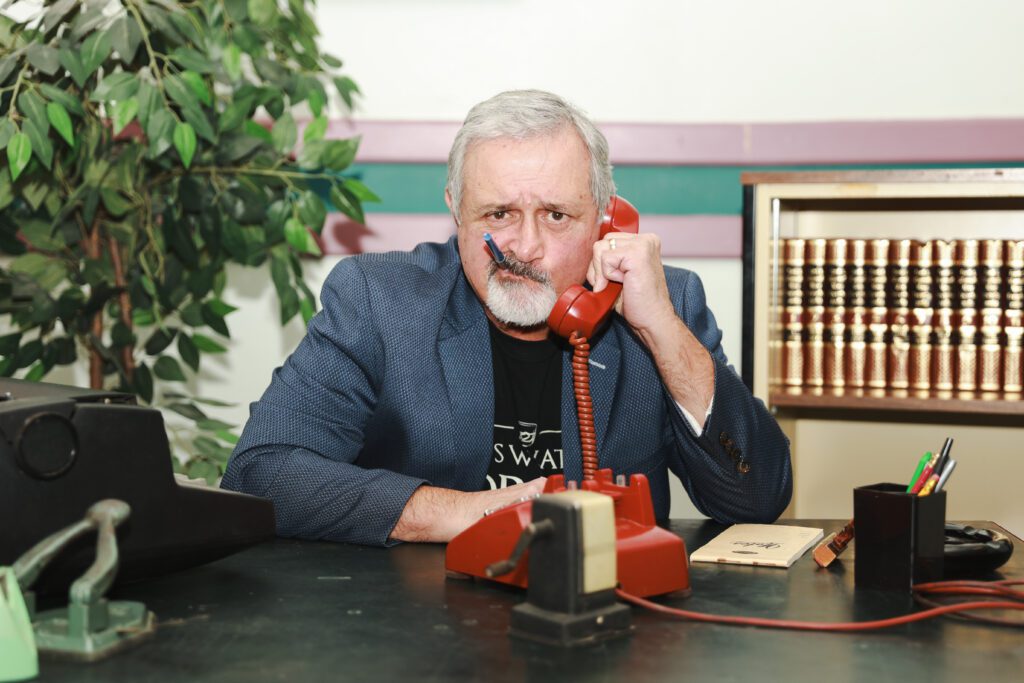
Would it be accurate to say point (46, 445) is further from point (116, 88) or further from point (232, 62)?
point (232, 62)

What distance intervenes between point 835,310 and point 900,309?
0.15 metres

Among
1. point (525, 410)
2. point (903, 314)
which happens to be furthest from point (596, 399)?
point (903, 314)

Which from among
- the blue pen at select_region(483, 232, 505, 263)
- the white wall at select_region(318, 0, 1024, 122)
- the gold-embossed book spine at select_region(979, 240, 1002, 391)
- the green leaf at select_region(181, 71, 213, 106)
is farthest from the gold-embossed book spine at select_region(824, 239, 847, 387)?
the green leaf at select_region(181, 71, 213, 106)

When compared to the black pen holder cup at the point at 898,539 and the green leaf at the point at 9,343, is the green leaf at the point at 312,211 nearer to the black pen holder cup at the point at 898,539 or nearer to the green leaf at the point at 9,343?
the green leaf at the point at 9,343

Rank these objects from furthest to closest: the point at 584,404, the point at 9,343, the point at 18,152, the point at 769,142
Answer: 1. the point at 769,142
2. the point at 9,343
3. the point at 18,152
4. the point at 584,404

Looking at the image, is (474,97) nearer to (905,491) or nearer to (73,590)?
(905,491)

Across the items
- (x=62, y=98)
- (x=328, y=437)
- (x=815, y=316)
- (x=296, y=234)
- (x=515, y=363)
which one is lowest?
(x=328, y=437)

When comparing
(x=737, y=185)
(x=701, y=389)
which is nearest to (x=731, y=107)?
(x=737, y=185)

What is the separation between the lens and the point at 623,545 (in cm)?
108

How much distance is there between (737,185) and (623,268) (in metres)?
1.39

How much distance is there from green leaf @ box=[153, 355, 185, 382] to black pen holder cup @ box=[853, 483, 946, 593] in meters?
1.72

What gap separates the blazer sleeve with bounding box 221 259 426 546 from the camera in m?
1.42

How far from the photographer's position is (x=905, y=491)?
1210 mm

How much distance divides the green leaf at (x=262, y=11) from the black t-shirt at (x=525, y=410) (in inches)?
38.7
